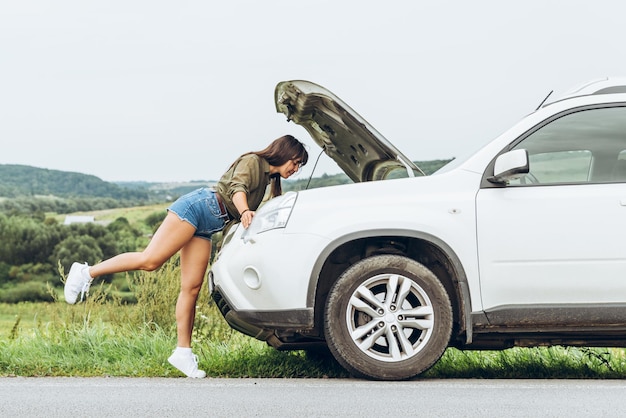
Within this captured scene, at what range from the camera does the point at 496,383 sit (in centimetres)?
648

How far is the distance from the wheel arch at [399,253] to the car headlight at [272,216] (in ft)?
1.27

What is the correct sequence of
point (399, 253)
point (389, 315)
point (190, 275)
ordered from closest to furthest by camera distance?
point (389, 315), point (399, 253), point (190, 275)

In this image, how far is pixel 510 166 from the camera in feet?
19.7

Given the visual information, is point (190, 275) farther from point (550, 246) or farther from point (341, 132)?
point (550, 246)

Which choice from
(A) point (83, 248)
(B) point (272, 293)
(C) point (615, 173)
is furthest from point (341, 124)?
(A) point (83, 248)

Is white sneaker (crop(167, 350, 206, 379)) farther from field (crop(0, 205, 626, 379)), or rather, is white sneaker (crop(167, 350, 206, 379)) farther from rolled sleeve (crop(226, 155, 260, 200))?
rolled sleeve (crop(226, 155, 260, 200))

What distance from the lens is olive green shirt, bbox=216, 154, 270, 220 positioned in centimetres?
693

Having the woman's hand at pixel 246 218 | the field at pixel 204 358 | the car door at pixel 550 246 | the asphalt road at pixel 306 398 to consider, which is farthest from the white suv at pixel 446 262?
the field at pixel 204 358

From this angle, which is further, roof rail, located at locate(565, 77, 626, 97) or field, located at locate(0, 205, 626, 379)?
field, located at locate(0, 205, 626, 379)

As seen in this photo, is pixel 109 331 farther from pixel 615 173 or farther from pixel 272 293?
pixel 615 173

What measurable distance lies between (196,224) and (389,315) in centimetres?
168

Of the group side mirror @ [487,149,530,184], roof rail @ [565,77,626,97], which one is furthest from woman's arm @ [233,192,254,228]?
roof rail @ [565,77,626,97]

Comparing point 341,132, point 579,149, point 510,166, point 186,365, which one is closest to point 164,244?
point 186,365

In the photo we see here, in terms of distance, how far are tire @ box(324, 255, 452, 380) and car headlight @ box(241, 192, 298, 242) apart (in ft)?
1.90
